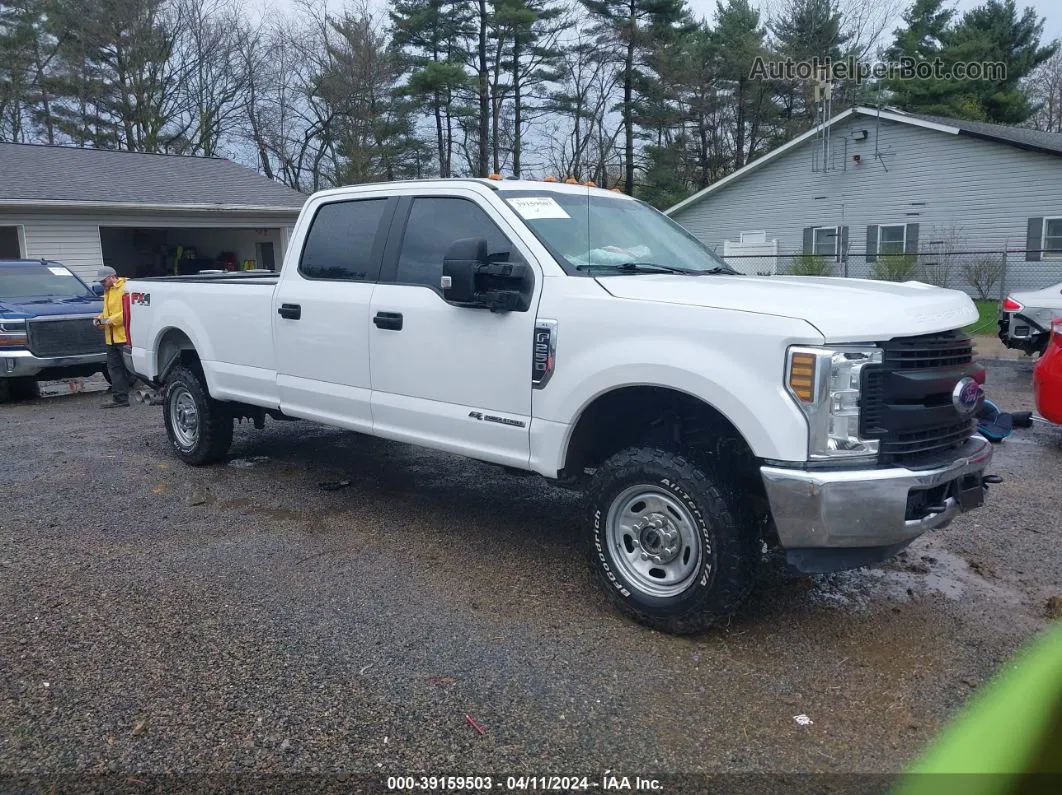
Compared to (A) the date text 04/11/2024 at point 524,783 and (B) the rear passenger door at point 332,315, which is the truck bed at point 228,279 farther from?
(A) the date text 04/11/2024 at point 524,783

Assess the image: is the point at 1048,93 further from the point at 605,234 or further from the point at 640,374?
the point at 640,374

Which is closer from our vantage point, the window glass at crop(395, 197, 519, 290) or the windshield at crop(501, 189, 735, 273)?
the windshield at crop(501, 189, 735, 273)

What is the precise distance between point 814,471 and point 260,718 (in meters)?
2.37

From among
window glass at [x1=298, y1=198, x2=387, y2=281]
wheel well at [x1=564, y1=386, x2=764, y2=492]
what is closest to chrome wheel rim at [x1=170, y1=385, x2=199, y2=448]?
window glass at [x1=298, y1=198, x2=387, y2=281]

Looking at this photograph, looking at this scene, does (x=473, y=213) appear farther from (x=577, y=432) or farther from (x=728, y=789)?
(x=728, y=789)

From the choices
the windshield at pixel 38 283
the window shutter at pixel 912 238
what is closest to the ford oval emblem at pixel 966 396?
the windshield at pixel 38 283

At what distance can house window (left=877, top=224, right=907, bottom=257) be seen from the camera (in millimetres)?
24516

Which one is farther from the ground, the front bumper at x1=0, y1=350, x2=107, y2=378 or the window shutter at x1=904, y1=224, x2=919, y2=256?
the window shutter at x1=904, y1=224, x2=919, y2=256

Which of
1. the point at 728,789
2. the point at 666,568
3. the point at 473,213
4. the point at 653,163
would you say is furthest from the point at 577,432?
the point at 653,163

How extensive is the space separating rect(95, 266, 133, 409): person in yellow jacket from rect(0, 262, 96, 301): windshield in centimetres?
211

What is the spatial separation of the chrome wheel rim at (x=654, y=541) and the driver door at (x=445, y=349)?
25.7 inches

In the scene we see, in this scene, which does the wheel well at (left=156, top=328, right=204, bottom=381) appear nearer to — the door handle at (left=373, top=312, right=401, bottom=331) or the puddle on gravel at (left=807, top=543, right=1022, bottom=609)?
the door handle at (left=373, top=312, right=401, bottom=331)

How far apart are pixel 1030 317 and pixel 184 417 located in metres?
9.78

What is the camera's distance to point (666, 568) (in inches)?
159
